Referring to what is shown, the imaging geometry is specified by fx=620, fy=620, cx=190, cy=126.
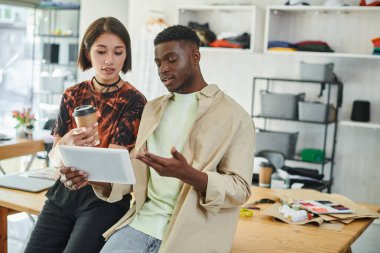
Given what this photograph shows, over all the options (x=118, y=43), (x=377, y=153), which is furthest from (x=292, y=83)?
(x=118, y=43)

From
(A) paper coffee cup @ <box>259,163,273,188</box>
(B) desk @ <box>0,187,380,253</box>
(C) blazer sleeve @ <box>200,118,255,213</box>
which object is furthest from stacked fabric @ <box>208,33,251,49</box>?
(C) blazer sleeve @ <box>200,118,255,213</box>

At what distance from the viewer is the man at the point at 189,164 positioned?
6.92 ft

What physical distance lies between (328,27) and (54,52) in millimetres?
3476

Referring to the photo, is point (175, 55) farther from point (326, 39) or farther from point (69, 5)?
point (69, 5)

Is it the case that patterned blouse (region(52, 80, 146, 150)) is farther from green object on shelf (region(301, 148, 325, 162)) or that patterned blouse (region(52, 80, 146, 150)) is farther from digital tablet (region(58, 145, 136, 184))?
green object on shelf (region(301, 148, 325, 162))

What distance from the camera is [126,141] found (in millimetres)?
2416

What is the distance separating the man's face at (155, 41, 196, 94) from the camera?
2195 millimetres

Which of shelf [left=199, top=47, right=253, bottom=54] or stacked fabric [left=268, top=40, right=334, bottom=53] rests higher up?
stacked fabric [left=268, top=40, right=334, bottom=53]

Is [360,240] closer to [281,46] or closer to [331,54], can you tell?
[331,54]

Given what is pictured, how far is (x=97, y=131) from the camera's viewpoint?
2379 millimetres

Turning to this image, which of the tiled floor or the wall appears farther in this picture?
the wall

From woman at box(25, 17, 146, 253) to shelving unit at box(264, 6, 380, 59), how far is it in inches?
130

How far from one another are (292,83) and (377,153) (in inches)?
40.4

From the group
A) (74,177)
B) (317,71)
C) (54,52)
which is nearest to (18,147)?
(54,52)
